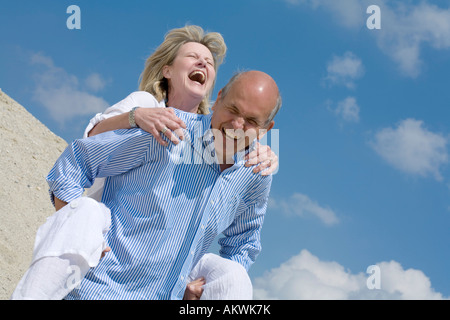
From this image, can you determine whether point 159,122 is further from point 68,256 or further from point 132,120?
point 68,256

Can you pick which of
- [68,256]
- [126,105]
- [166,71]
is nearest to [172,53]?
[166,71]

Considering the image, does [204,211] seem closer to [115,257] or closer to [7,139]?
[115,257]

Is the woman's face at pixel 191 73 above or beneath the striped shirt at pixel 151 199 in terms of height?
above

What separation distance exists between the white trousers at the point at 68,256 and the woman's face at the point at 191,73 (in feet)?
7.47

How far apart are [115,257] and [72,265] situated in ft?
0.95

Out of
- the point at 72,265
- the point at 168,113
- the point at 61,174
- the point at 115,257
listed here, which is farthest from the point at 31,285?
the point at 168,113

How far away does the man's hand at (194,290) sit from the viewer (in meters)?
2.87

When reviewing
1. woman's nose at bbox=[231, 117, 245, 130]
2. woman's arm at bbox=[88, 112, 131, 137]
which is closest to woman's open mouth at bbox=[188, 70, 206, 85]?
woman's arm at bbox=[88, 112, 131, 137]

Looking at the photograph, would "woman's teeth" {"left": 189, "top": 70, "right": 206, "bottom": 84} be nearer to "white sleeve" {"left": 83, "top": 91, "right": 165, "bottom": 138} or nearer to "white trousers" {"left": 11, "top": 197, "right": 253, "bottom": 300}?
"white sleeve" {"left": 83, "top": 91, "right": 165, "bottom": 138}

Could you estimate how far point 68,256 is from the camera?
97.9 inches

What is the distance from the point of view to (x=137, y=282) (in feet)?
9.05

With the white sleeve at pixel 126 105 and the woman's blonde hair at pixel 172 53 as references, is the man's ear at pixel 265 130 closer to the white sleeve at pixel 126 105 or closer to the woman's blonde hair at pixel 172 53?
the white sleeve at pixel 126 105

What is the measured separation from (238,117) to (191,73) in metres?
2.14

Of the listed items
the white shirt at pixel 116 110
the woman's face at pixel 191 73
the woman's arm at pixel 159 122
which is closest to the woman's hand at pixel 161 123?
the woman's arm at pixel 159 122
